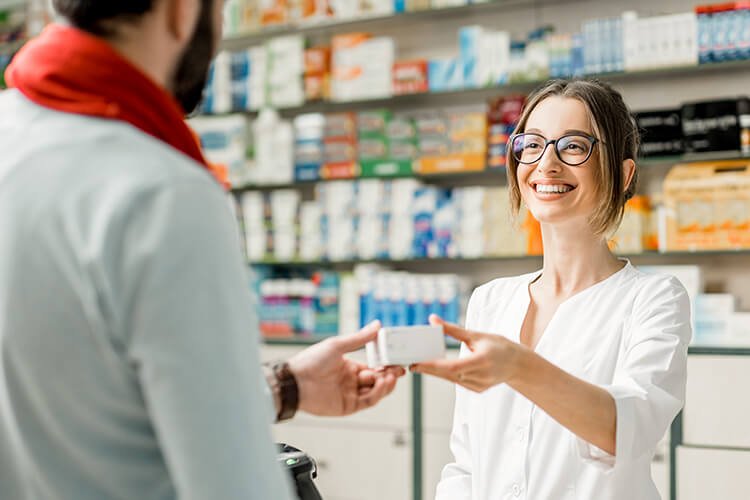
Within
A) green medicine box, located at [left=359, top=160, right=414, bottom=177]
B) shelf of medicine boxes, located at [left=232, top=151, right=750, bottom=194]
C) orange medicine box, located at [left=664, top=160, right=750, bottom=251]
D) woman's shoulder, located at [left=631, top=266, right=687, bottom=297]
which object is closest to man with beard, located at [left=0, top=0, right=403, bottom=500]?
woman's shoulder, located at [left=631, top=266, right=687, bottom=297]

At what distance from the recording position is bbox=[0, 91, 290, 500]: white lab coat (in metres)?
0.70

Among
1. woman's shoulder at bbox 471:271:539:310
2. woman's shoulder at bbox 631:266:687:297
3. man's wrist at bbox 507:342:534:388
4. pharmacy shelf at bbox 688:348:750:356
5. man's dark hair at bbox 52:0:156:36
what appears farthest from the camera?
pharmacy shelf at bbox 688:348:750:356

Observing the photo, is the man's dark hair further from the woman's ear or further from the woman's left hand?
the woman's ear

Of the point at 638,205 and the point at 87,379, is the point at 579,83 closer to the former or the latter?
the point at 87,379

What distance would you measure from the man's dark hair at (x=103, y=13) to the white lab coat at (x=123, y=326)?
0.37ft

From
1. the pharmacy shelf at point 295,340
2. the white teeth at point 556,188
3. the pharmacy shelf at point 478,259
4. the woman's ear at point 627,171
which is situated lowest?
the pharmacy shelf at point 295,340

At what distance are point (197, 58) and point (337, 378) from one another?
58 centimetres

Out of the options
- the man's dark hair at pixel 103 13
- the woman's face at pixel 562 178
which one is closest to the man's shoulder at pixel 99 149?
the man's dark hair at pixel 103 13

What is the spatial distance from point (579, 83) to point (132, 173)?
4.25ft

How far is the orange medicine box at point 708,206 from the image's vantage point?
3.66 m

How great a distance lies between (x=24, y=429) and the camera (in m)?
0.75

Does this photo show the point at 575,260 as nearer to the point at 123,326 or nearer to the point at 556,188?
the point at 556,188

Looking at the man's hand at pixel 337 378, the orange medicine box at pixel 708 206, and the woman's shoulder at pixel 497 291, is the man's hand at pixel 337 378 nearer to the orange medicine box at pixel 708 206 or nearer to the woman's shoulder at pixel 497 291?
the woman's shoulder at pixel 497 291

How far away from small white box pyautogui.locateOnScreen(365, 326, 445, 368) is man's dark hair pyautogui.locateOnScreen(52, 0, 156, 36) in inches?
25.0
